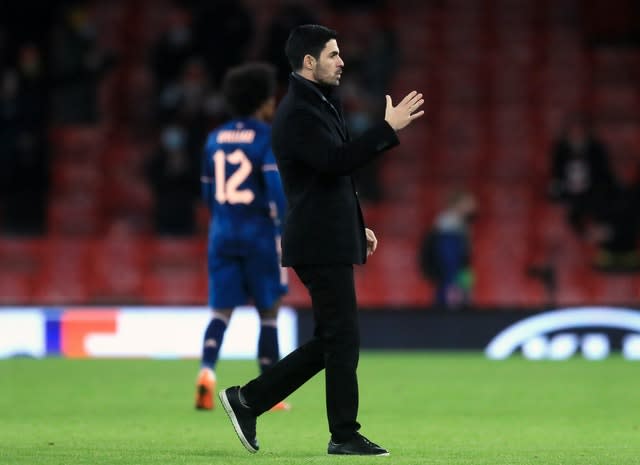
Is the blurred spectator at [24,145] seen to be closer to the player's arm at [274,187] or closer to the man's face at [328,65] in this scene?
the player's arm at [274,187]

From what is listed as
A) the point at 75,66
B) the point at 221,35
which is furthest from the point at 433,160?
the point at 75,66

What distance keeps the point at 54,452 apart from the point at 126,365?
6.61 meters

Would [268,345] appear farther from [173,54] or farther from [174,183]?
[173,54]

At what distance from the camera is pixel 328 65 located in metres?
6.78

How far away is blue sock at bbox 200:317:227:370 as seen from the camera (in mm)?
9492

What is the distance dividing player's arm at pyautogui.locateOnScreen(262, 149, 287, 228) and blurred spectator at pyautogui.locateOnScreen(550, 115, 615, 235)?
8308 millimetres

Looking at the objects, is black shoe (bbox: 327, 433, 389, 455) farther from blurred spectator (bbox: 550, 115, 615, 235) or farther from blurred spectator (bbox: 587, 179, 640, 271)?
blurred spectator (bbox: 587, 179, 640, 271)

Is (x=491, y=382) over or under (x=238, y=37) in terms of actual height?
under

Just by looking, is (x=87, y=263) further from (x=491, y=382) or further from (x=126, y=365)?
(x=491, y=382)

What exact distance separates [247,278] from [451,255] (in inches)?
294

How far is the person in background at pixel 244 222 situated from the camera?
31.1 feet

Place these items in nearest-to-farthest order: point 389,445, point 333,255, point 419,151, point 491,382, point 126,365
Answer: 1. point 333,255
2. point 389,445
3. point 491,382
4. point 126,365
5. point 419,151

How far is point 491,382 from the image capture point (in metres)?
11.7

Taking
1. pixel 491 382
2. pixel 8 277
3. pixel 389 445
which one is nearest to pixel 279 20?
pixel 8 277
